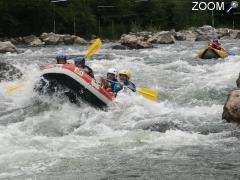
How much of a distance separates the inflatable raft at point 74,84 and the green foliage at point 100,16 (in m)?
41.3

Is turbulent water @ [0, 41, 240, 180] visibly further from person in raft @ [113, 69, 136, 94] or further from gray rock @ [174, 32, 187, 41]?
gray rock @ [174, 32, 187, 41]

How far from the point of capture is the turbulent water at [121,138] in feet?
21.5

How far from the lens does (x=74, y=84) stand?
33.5ft

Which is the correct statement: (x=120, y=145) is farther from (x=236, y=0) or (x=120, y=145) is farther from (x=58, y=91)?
(x=236, y=0)

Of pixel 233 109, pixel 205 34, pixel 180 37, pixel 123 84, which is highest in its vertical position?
pixel 123 84

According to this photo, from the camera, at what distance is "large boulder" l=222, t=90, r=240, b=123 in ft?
29.2

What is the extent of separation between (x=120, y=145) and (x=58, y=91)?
2989 millimetres

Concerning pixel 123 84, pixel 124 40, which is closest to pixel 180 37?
pixel 124 40

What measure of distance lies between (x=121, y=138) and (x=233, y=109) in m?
2.20

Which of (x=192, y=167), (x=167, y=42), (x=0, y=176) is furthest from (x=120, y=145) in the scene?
(x=167, y=42)

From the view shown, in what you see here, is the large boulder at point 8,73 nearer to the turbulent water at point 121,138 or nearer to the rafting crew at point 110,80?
the turbulent water at point 121,138

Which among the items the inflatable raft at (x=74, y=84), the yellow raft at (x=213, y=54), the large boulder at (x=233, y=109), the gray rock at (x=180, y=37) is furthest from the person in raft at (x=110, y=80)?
the gray rock at (x=180, y=37)

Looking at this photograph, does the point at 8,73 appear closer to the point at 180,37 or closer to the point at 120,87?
the point at 120,87

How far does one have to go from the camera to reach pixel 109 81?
11242 millimetres
